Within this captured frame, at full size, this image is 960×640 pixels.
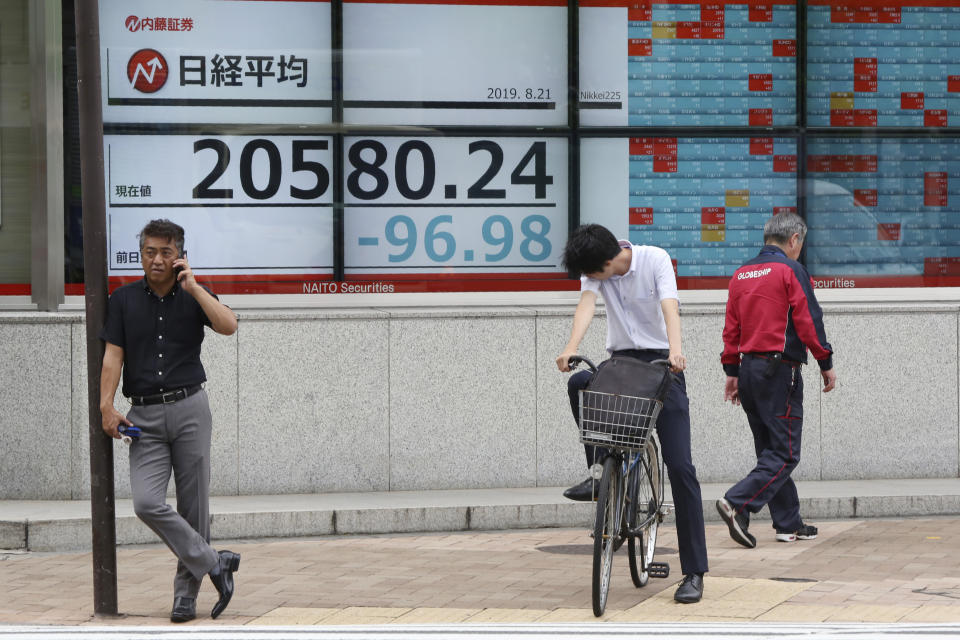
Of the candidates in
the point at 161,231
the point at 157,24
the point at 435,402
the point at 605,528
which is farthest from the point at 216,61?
the point at 605,528

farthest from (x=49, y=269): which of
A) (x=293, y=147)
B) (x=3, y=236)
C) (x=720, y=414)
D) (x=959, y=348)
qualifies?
(x=959, y=348)

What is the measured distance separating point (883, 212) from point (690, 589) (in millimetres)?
5032

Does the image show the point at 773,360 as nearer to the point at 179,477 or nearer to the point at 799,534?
the point at 799,534

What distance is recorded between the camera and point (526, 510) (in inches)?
361

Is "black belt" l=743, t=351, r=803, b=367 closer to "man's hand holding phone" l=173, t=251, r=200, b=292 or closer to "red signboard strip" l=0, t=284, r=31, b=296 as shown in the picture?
"man's hand holding phone" l=173, t=251, r=200, b=292

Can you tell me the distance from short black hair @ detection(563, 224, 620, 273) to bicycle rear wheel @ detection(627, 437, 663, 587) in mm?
879

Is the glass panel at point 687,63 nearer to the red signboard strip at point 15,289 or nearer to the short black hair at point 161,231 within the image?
the red signboard strip at point 15,289

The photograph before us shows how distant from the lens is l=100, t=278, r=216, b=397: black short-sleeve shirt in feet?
21.5

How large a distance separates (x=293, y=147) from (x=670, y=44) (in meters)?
2.78

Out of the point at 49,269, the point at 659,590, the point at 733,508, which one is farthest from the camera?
the point at 49,269

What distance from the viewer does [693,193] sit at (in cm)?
1084

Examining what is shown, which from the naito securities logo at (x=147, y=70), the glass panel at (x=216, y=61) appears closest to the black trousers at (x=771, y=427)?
the glass panel at (x=216, y=61)

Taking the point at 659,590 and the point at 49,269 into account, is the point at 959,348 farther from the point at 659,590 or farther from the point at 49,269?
the point at 49,269

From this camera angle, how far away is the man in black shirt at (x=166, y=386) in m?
6.51
